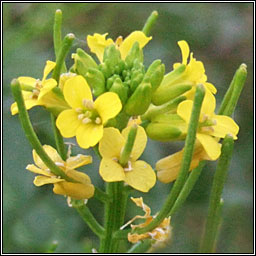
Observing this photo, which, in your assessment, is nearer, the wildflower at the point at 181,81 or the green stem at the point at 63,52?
the green stem at the point at 63,52

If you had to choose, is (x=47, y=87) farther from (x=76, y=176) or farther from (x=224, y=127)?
(x=224, y=127)

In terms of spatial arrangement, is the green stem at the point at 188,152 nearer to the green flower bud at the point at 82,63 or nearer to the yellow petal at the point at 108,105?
the yellow petal at the point at 108,105

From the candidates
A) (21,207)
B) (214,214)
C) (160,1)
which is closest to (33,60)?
(21,207)

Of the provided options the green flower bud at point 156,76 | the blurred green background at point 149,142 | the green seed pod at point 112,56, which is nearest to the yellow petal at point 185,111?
the green flower bud at point 156,76

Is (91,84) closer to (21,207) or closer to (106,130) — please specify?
(106,130)

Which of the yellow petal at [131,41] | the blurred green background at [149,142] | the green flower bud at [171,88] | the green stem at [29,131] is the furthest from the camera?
the blurred green background at [149,142]
